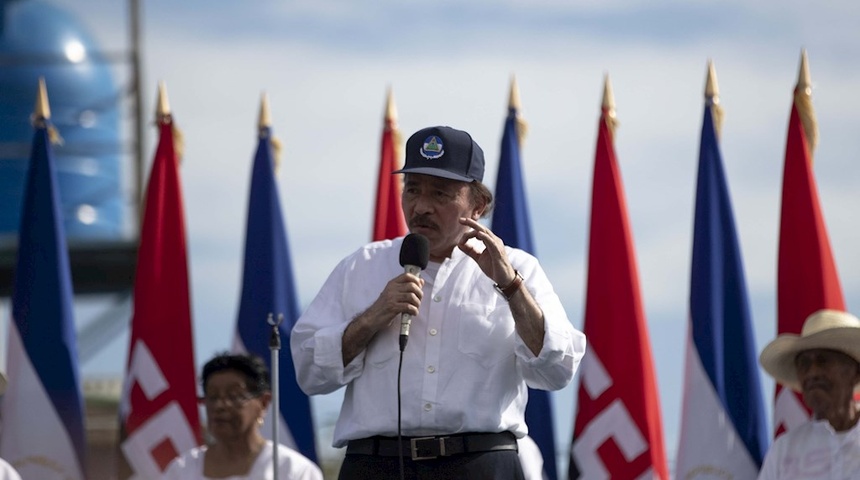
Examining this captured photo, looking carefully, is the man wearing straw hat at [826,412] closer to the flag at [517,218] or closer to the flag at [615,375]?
the flag at [615,375]

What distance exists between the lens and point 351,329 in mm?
5133

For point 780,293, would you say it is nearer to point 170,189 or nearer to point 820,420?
point 820,420

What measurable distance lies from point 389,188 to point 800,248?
9.40 feet

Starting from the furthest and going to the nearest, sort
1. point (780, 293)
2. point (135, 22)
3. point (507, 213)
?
point (135, 22) < point (507, 213) < point (780, 293)

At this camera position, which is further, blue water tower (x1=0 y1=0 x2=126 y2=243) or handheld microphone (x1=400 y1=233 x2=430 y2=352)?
blue water tower (x1=0 y1=0 x2=126 y2=243)

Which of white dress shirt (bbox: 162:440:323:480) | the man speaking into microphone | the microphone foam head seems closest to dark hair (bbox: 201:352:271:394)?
white dress shirt (bbox: 162:440:323:480)

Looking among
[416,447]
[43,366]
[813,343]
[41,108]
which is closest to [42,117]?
[41,108]

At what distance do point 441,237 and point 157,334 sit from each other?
6528 mm

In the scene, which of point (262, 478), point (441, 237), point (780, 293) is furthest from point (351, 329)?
point (780, 293)

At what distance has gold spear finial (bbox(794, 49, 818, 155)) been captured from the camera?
36.3 feet

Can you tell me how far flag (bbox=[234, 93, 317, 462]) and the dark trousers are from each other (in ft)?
19.0

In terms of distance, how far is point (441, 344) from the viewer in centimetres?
519

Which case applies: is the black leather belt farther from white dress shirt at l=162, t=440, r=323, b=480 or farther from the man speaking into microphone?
white dress shirt at l=162, t=440, r=323, b=480

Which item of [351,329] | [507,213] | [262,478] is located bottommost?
[262,478]
